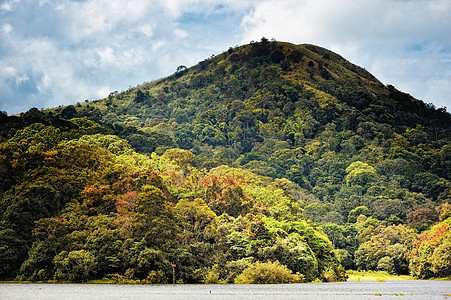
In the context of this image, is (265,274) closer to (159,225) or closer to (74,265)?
(159,225)

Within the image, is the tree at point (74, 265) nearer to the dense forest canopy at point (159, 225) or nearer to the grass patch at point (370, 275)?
the dense forest canopy at point (159, 225)

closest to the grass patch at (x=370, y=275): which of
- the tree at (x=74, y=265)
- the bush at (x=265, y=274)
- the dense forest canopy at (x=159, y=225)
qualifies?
the dense forest canopy at (x=159, y=225)

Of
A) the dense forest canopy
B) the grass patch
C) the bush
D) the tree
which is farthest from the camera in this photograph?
the grass patch

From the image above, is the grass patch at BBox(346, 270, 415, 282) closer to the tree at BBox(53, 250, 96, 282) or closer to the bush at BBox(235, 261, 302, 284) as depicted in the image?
the bush at BBox(235, 261, 302, 284)

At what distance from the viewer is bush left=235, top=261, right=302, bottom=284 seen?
65500mm

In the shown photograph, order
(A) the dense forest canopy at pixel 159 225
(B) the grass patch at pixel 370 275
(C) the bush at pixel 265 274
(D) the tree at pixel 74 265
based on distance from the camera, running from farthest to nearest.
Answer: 1. (B) the grass patch at pixel 370 275
2. (C) the bush at pixel 265 274
3. (A) the dense forest canopy at pixel 159 225
4. (D) the tree at pixel 74 265

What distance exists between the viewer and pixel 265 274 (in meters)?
66.1

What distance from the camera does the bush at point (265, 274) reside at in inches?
2579

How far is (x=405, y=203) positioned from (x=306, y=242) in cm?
6843

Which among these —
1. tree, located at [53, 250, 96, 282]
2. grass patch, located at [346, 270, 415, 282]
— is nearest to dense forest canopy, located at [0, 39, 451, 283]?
tree, located at [53, 250, 96, 282]

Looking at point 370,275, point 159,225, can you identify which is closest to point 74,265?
point 159,225

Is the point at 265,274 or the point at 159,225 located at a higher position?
the point at 159,225

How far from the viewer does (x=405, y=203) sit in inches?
5344

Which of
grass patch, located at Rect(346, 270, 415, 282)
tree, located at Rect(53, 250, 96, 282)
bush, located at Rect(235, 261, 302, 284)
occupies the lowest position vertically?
grass patch, located at Rect(346, 270, 415, 282)
